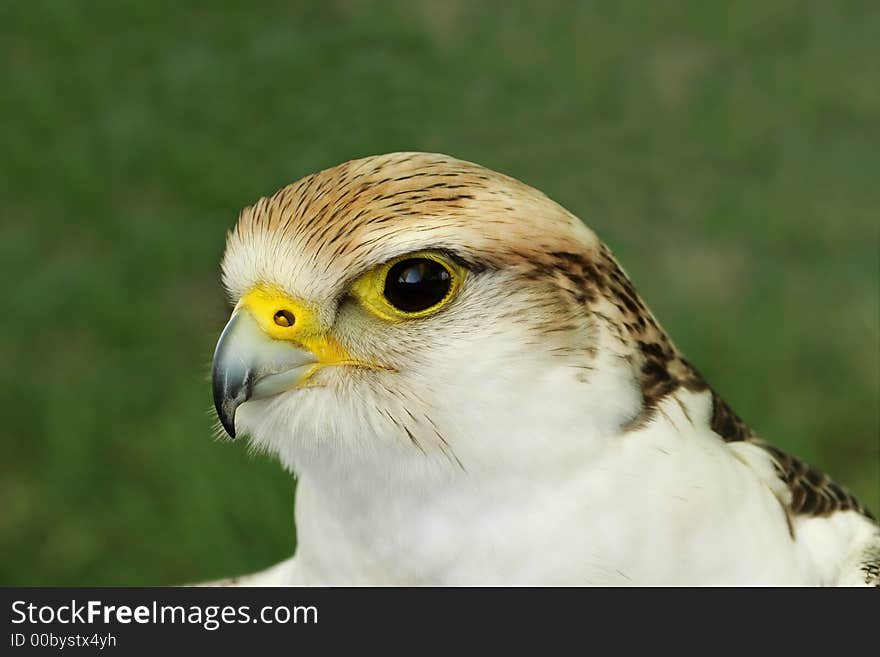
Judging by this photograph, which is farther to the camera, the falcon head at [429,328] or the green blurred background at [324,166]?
Answer: the green blurred background at [324,166]

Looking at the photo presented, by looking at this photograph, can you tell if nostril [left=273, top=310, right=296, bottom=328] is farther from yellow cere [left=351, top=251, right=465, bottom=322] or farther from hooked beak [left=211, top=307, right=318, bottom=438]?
yellow cere [left=351, top=251, right=465, bottom=322]

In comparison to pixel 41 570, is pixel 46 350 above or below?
above

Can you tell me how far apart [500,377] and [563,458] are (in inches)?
8.8

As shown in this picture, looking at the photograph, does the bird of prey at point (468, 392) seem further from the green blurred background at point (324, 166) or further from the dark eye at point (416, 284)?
the green blurred background at point (324, 166)

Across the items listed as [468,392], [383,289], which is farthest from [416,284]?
[468,392]

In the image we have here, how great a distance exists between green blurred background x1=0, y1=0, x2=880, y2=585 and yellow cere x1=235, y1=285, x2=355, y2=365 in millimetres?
2389

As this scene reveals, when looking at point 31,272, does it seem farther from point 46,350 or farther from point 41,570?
point 41,570

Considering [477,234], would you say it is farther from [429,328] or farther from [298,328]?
[298,328]

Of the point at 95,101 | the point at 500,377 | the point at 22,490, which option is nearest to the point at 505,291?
the point at 500,377

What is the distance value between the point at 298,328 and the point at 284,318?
0.04 metres

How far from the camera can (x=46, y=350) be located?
6.01 m

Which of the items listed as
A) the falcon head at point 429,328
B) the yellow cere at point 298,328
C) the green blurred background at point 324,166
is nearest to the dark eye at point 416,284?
the falcon head at point 429,328

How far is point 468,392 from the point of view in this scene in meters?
2.38

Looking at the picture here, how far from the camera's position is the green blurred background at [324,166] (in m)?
5.28
